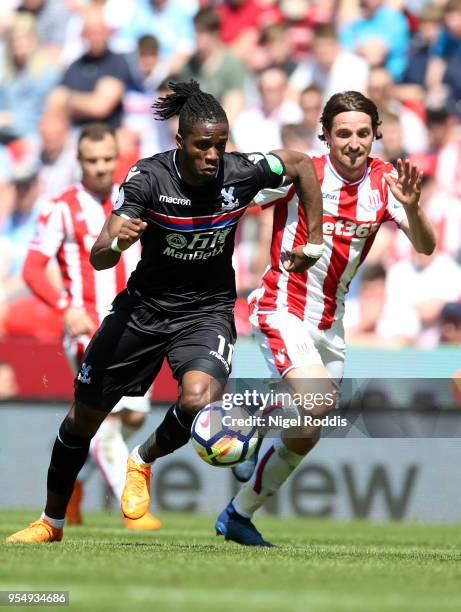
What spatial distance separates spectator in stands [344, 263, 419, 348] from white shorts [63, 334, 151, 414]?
2.89 m

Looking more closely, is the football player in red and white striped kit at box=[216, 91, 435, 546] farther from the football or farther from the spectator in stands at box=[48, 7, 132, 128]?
the spectator in stands at box=[48, 7, 132, 128]

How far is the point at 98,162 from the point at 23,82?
5.65 metres

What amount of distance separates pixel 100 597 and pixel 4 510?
639 centimetres

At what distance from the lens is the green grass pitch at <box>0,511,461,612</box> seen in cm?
414

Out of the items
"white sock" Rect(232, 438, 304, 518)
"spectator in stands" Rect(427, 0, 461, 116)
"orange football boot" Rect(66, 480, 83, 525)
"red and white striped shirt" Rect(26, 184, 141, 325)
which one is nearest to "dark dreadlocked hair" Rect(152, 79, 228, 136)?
"white sock" Rect(232, 438, 304, 518)

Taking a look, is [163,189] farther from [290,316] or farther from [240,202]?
[290,316]

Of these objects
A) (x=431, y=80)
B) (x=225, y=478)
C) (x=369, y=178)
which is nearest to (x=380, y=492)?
(x=225, y=478)

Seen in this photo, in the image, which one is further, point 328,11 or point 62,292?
point 328,11

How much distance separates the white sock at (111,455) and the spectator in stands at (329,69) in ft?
18.6

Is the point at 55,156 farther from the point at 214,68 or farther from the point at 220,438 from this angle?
the point at 220,438

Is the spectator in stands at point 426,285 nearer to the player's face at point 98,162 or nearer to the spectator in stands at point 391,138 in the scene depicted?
the spectator in stands at point 391,138

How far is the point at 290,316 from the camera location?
728 centimetres

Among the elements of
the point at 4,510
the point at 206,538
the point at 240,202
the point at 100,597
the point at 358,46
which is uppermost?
the point at 358,46

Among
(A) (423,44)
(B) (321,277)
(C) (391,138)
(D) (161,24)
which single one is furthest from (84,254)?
(A) (423,44)
